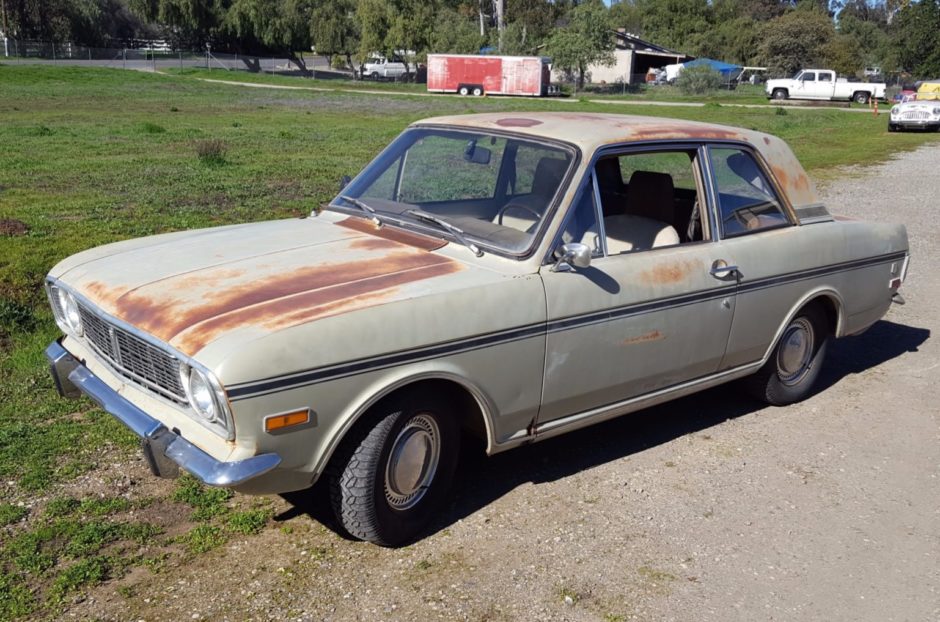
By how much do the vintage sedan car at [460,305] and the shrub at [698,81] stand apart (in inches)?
2123

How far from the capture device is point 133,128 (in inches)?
795

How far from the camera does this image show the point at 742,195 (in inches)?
206

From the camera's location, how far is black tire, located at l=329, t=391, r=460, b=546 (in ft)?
11.9

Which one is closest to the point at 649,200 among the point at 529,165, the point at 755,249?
the point at 755,249

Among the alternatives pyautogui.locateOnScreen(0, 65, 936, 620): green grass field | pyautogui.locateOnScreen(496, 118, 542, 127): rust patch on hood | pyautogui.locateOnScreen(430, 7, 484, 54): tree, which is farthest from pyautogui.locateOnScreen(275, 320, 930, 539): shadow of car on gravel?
pyautogui.locateOnScreen(430, 7, 484, 54): tree

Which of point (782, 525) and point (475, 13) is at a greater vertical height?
point (475, 13)

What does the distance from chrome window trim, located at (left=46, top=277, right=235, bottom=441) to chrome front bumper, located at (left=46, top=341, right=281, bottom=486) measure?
0.31 ft

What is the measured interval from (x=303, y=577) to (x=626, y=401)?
1.89 metres

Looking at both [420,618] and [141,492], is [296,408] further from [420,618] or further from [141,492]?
[141,492]

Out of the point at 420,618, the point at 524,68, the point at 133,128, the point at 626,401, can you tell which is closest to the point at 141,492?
the point at 420,618

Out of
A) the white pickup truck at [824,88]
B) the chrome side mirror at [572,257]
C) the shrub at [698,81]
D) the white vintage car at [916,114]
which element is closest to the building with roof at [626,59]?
the shrub at [698,81]

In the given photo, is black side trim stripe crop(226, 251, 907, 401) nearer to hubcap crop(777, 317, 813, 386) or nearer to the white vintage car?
hubcap crop(777, 317, 813, 386)

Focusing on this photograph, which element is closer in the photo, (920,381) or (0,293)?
(920,381)

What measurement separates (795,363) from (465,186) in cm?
245
